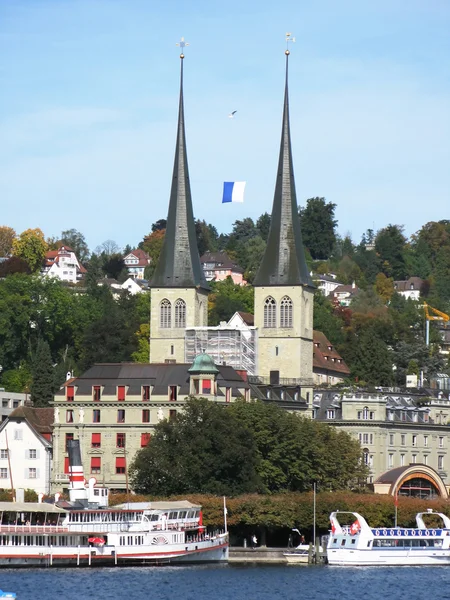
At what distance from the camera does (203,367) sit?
147 m

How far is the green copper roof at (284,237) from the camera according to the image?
166 meters

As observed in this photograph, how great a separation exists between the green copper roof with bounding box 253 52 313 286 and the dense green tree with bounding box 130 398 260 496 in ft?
106

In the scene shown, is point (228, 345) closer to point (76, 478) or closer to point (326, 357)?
point (326, 357)

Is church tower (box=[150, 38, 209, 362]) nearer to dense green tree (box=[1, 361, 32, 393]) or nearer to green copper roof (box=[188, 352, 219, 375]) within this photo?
green copper roof (box=[188, 352, 219, 375])

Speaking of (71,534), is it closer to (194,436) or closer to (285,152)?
(194,436)

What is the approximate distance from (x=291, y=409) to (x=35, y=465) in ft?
69.7

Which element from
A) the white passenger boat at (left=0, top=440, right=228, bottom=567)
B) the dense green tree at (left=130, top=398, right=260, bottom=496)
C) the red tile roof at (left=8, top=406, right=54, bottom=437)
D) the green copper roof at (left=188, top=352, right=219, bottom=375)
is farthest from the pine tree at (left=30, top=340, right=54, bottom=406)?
the white passenger boat at (left=0, top=440, right=228, bottom=567)

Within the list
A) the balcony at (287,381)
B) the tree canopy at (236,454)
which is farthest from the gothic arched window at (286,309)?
the tree canopy at (236,454)

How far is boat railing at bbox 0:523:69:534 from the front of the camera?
391ft

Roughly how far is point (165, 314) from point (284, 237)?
11701mm

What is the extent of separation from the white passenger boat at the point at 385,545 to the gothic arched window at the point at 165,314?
39.8 meters

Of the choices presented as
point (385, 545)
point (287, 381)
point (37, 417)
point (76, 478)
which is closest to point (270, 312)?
point (287, 381)

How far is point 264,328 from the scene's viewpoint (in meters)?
168

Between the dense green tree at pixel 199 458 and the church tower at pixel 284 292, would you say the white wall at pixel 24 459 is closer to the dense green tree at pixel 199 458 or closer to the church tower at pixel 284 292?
the dense green tree at pixel 199 458
